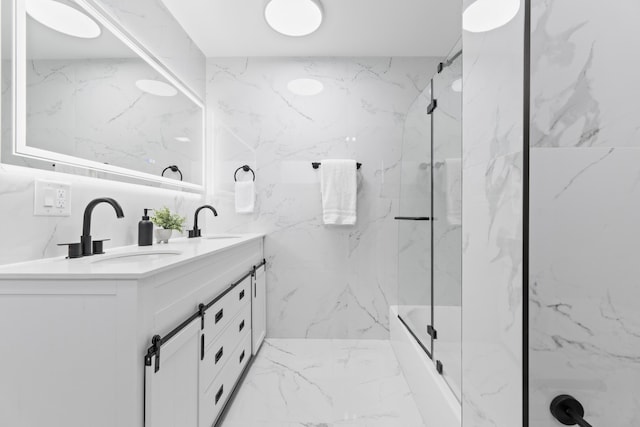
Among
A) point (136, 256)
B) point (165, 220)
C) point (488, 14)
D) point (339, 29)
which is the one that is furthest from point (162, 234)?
point (339, 29)

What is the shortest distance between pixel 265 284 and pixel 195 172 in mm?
1047

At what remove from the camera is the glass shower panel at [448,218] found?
4.58ft

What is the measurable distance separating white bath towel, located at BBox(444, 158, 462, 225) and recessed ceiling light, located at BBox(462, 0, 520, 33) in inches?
27.2

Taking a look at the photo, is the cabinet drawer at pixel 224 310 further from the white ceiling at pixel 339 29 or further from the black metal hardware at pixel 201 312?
the white ceiling at pixel 339 29

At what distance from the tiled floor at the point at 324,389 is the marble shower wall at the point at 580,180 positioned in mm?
1196

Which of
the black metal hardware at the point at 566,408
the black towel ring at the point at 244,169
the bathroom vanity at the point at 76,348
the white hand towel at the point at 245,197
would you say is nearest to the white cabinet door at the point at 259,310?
the white hand towel at the point at 245,197

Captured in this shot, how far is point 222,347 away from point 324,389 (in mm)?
741

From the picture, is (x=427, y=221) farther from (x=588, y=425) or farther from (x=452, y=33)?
(x=452, y=33)

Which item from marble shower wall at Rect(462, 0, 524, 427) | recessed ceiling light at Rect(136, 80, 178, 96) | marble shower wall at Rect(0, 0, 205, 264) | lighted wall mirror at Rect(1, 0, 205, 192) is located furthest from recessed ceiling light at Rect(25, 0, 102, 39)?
marble shower wall at Rect(462, 0, 524, 427)

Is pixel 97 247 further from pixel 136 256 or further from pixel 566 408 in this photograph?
pixel 566 408

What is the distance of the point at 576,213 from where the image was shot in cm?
62

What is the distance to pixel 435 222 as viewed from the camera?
174cm

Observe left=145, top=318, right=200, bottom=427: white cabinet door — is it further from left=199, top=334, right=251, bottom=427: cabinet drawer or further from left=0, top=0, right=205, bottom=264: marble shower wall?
left=0, top=0, right=205, bottom=264: marble shower wall

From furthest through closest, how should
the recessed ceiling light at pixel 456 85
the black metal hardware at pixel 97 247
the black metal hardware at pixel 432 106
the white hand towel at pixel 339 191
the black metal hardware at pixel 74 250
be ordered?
the white hand towel at pixel 339 191 < the black metal hardware at pixel 432 106 < the recessed ceiling light at pixel 456 85 < the black metal hardware at pixel 97 247 < the black metal hardware at pixel 74 250
